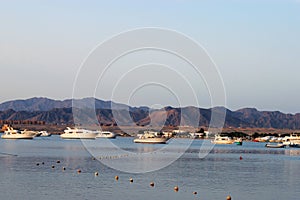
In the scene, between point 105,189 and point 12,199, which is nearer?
point 12,199

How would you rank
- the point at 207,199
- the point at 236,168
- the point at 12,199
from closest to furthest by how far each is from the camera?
the point at 12,199, the point at 207,199, the point at 236,168

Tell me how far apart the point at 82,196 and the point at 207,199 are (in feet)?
35.2

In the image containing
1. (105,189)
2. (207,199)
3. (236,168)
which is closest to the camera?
(207,199)

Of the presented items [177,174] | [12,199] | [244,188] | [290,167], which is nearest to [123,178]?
[177,174]

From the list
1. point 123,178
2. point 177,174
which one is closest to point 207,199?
point 123,178

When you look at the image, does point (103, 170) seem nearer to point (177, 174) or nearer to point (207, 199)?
point (177, 174)

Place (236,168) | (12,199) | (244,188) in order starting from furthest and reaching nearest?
1. (236,168)
2. (244,188)
3. (12,199)

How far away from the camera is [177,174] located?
70.8 meters

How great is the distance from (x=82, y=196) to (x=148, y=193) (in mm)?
6257

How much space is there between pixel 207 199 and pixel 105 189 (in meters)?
10.0

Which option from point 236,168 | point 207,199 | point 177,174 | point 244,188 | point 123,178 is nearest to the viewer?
point 207,199

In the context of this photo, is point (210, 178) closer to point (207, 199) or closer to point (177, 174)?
point (177, 174)

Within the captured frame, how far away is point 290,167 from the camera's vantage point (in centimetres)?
8775

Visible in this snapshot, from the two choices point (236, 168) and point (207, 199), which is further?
point (236, 168)
